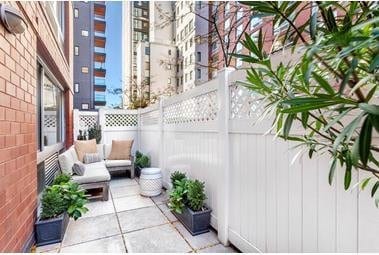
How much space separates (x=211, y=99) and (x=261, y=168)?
3.92ft

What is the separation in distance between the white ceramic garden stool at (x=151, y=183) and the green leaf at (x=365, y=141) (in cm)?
381

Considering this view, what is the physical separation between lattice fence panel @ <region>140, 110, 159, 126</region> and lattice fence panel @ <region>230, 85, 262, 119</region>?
320 cm

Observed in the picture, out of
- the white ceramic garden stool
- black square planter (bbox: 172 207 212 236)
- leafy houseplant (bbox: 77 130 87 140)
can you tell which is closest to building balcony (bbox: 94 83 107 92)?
leafy houseplant (bbox: 77 130 87 140)

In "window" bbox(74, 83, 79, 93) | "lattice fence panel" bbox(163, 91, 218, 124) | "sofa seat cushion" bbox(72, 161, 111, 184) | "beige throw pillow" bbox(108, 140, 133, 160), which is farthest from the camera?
"window" bbox(74, 83, 79, 93)

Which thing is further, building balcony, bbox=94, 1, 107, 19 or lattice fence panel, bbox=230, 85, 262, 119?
building balcony, bbox=94, 1, 107, 19

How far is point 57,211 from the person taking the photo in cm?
274

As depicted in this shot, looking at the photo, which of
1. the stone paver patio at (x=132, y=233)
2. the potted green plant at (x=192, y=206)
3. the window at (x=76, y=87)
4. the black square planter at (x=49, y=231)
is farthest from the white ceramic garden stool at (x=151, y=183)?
the window at (x=76, y=87)

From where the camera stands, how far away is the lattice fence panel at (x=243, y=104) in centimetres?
214

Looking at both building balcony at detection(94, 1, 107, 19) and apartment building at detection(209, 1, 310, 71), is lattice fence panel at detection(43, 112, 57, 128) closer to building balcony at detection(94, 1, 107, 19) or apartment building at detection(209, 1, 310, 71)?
apartment building at detection(209, 1, 310, 71)

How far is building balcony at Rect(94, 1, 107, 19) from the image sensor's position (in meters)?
18.3

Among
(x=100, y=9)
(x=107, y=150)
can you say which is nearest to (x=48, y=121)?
(x=107, y=150)

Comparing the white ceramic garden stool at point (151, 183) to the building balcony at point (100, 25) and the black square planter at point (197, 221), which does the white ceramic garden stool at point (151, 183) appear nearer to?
the black square planter at point (197, 221)

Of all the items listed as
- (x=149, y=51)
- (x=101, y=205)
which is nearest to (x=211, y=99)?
(x=101, y=205)

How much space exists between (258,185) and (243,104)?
2.53 ft
